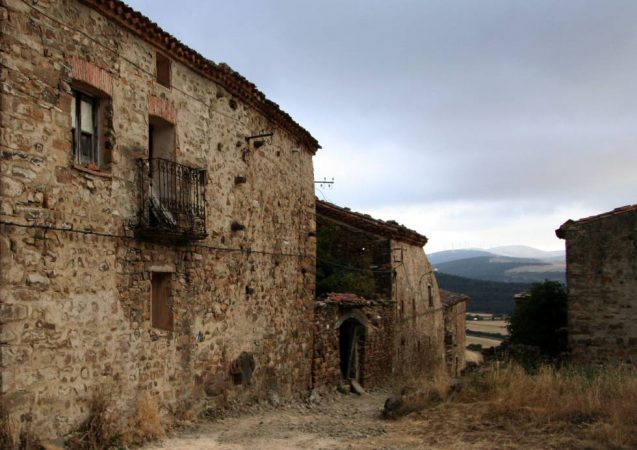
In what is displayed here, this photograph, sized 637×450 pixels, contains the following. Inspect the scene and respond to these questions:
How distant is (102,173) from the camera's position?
8.08 meters

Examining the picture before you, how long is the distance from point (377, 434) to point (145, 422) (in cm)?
351

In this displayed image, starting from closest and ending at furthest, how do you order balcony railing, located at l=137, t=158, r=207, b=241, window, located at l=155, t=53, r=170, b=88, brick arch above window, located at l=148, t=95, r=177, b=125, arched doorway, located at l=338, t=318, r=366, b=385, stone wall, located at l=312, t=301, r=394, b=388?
balcony railing, located at l=137, t=158, r=207, b=241 < brick arch above window, located at l=148, t=95, r=177, b=125 < window, located at l=155, t=53, r=170, b=88 < stone wall, located at l=312, t=301, r=394, b=388 < arched doorway, located at l=338, t=318, r=366, b=385

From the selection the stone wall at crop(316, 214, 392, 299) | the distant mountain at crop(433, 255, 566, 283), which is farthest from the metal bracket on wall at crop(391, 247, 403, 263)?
the distant mountain at crop(433, 255, 566, 283)

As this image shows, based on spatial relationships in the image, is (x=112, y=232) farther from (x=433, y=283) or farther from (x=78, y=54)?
(x=433, y=283)

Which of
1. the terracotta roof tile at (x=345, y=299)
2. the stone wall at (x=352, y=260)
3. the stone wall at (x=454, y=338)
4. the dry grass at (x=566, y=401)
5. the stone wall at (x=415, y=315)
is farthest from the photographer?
the stone wall at (x=454, y=338)

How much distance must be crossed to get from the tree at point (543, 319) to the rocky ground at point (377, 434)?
697cm

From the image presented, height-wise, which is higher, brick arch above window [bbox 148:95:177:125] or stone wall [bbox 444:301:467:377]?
brick arch above window [bbox 148:95:177:125]

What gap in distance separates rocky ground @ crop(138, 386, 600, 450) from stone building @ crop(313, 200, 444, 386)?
17.3 feet

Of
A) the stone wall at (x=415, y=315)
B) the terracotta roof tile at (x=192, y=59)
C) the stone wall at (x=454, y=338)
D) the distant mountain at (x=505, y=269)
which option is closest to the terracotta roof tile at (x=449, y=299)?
the stone wall at (x=454, y=338)

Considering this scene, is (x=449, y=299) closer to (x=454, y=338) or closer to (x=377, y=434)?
(x=454, y=338)

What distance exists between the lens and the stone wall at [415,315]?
19777 millimetres

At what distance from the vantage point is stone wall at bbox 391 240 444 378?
19.8m

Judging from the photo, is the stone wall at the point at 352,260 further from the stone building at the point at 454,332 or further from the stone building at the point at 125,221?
the stone building at the point at 454,332

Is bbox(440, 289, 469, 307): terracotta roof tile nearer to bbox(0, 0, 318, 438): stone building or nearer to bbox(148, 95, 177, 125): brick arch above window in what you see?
bbox(0, 0, 318, 438): stone building
